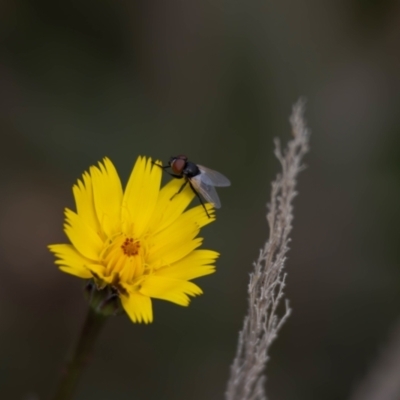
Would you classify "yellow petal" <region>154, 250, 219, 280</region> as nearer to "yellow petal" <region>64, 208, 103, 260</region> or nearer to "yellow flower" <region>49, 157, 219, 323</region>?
"yellow flower" <region>49, 157, 219, 323</region>

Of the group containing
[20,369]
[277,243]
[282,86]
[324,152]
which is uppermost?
[282,86]

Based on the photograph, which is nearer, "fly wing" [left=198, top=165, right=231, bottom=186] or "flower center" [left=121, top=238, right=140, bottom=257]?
"flower center" [left=121, top=238, right=140, bottom=257]

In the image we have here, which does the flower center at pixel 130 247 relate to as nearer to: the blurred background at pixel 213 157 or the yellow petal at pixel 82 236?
the yellow petal at pixel 82 236

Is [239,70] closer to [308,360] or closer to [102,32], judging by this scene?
[102,32]

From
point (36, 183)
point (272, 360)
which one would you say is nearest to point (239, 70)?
point (36, 183)

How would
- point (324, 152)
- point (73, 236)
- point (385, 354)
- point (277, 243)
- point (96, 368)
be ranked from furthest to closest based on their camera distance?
point (324, 152)
point (96, 368)
point (385, 354)
point (73, 236)
point (277, 243)

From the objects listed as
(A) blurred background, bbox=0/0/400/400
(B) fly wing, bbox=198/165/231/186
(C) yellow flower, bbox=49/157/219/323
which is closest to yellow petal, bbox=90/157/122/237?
(C) yellow flower, bbox=49/157/219/323
